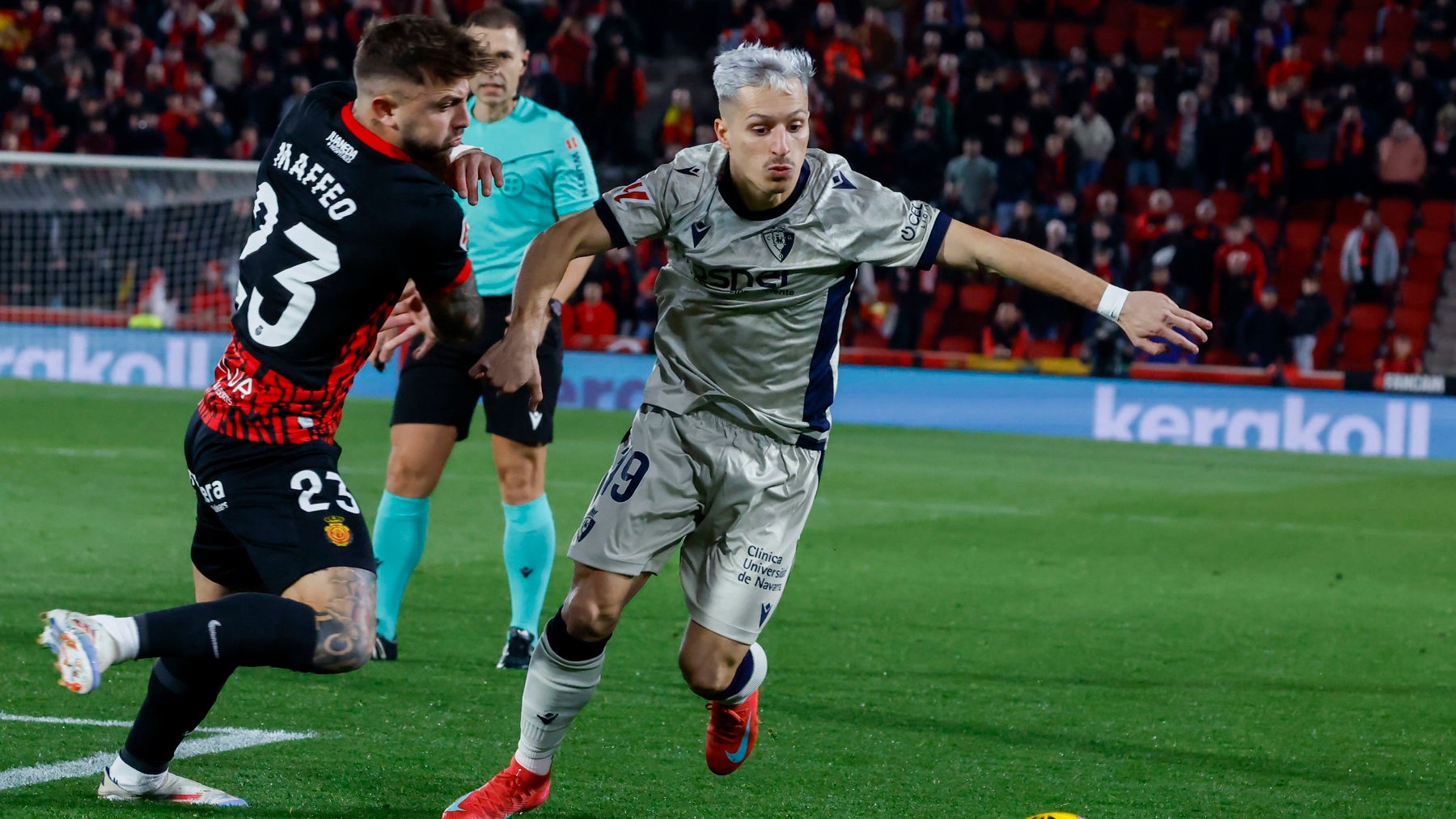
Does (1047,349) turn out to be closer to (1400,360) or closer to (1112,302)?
(1400,360)

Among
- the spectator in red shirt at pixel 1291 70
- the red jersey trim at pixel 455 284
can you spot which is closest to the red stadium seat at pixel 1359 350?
the spectator in red shirt at pixel 1291 70

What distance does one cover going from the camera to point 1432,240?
19219 mm

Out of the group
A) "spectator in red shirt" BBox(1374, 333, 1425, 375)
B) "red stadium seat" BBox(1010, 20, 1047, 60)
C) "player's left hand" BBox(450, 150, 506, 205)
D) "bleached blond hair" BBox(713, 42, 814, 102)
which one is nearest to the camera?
"player's left hand" BBox(450, 150, 506, 205)

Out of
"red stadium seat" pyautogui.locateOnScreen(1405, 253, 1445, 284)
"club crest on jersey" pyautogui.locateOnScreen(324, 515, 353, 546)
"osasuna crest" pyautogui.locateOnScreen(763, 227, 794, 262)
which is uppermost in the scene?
"osasuna crest" pyautogui.locateOnScreen(763, 227, 794, 262)

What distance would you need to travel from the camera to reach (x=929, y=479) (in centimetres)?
1295

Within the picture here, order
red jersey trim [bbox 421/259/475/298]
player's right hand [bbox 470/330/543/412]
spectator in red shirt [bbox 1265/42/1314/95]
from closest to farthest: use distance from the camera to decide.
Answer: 1. red jersey trim [bbox 421/259/475/298]
2. player's right hand [bbox 470/330/543/412]
3. spectator in red shirt [bbox 1265/42/1314/95]

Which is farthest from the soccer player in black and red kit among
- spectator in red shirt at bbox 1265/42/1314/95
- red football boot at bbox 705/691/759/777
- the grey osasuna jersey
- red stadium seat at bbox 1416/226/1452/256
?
spectator in red shirt at bbox 1265/42/1314/95

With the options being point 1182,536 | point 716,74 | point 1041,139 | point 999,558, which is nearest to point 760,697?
point 716,74

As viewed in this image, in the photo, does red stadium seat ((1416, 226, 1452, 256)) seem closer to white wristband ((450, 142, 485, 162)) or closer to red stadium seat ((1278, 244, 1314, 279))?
red stadium seat ((1278, 244, 1314, 279))

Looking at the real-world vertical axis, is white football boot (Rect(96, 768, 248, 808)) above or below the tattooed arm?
below

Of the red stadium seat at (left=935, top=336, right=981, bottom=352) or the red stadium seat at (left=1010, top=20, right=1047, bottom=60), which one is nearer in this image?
the red stadium seat at (left=935, top=336, right=981, bottom=352)

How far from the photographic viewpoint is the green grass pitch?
4797 millimetres

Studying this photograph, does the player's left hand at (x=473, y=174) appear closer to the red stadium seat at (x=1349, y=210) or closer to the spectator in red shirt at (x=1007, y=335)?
the spectator in red shirt at (x=1007, y=335)

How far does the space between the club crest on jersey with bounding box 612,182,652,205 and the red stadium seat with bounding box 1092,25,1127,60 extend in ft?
59.7
